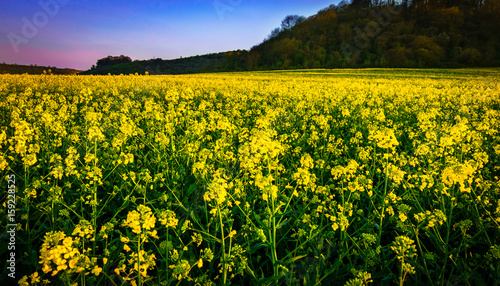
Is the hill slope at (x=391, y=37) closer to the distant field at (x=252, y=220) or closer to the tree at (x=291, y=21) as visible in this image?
the tree at (x=291, y=21)

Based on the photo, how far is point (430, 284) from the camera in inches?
89.3

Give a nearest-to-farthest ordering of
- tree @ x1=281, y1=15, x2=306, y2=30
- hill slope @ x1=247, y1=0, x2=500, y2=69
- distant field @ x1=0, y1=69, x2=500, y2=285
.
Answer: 1. distant field @ x1=0, y1=69, x2=500, y2=285
2. hill slope @ x1=247, y1=0, x2=500, y2=69
3. tree @ x1=281, y1=15, x2=306, y2=30

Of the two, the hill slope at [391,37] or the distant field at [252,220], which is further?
the hill slope at [391,37]

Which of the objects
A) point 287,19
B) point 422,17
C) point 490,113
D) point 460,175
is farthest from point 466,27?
point 460,175

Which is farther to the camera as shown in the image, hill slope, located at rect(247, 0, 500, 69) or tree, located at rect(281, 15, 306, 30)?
tree, located at rect(281, 15, 306, 30)

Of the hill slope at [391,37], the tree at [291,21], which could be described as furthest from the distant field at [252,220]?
the tree at [291,21]

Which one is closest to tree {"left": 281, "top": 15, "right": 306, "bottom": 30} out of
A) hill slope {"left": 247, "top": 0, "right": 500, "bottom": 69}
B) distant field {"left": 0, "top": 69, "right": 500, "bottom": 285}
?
hill slope {"left": 247, "top": 0, "right": 500, "bottom": 69}

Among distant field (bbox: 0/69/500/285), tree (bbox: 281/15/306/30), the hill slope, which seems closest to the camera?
distant field (bbox: 0/69/500/285)

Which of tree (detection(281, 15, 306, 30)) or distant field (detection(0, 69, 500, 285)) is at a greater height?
tree (detection(281, 15, 306, 30))

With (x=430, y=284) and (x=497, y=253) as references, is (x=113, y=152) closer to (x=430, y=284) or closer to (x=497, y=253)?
(x=430, y=284)

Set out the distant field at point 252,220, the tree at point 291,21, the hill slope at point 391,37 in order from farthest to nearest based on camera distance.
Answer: the tree at point 291,21 < the hill slope at point 391,37 < the distant field at point 252,220

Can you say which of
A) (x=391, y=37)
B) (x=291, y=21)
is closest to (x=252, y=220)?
(x=391, y=37)

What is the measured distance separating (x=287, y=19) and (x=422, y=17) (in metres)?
38.9

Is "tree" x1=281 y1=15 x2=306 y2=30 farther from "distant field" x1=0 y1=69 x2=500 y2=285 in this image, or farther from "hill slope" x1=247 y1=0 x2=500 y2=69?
"distant field" x1=0 y1=69 x2=500 y2=285
